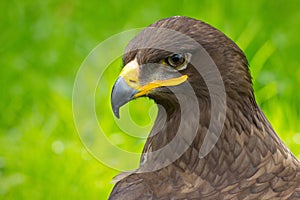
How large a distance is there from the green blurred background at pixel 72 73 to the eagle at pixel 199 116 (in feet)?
4.70

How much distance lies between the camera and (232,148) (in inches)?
173

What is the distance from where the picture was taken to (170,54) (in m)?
4.33

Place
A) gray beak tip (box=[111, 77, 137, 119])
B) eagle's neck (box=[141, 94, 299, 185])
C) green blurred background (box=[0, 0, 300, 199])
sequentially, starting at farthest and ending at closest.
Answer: green blurred background (box=[0, 0, 300, 199]), eagle's neck (box=[141, 94, 299, 185]), gray beak tip (box=[111, 77, 137, 119])

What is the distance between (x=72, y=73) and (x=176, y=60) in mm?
3070

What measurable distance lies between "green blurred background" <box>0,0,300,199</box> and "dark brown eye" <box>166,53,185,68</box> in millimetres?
1618

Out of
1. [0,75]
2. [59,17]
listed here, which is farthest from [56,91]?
[59,17]

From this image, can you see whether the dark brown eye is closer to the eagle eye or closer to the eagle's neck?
the eagle eye

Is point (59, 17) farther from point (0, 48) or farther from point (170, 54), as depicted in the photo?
point (170, 54)

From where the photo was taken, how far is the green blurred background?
6.03 m

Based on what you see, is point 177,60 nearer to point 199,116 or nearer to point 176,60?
point 176,60

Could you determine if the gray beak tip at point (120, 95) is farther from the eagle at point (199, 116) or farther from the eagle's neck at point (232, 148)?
the eagle's neck at point (232, 148)

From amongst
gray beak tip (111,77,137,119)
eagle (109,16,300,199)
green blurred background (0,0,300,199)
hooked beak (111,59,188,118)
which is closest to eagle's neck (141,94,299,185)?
eagle (109,16,300,199)

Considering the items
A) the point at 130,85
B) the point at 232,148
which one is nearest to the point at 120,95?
the point at 130,85

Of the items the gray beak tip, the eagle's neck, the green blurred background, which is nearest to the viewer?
the gray beak tip
